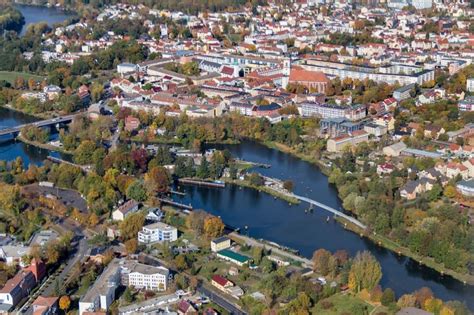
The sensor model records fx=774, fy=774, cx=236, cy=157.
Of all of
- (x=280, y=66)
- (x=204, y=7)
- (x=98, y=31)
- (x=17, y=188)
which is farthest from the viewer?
(x=204, y=7)

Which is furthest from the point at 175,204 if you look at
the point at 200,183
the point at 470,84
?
the point at 470,84

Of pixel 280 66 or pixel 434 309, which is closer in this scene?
pixel 434 309

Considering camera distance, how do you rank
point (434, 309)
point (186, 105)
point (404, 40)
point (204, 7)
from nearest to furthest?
point (434, 309) → point (186, 105) → point (404, 40) → point (204, 7)

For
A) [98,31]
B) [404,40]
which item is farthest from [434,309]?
[98,31]

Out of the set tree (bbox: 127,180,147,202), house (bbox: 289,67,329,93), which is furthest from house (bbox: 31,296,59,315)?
house (bbox: 289,67,329,93)

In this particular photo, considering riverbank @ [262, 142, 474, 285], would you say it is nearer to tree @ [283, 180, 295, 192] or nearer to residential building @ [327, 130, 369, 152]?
tree @ [283, 180, 295, 192]

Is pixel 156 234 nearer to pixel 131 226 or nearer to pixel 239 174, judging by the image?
pixel 131 226

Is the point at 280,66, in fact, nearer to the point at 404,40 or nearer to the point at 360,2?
the point at 404,40
